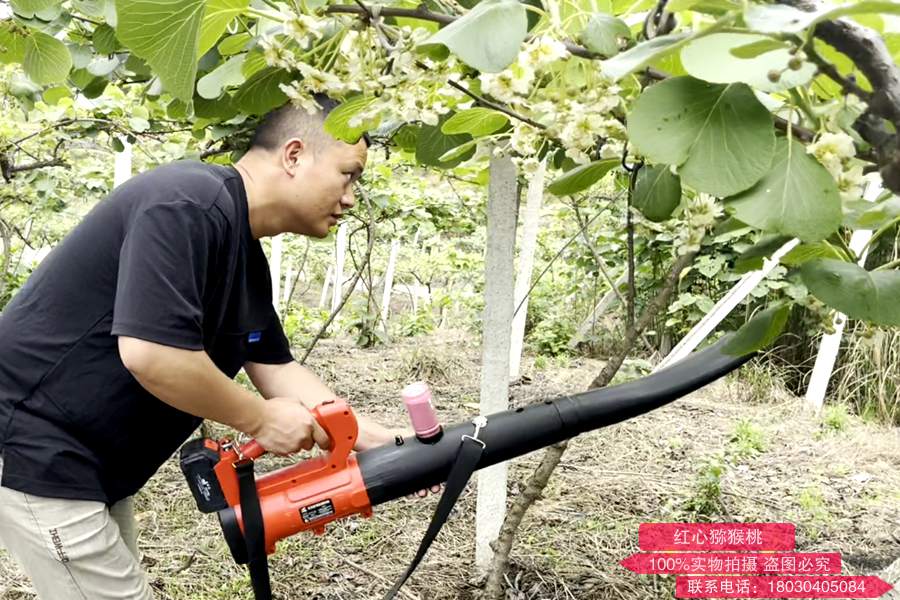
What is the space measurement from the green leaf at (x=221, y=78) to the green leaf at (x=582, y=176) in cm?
48

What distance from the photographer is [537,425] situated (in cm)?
131

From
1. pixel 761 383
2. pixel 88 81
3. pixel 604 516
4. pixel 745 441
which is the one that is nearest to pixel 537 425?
pixel 88 81

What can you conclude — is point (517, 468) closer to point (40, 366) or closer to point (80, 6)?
point (40, 366)

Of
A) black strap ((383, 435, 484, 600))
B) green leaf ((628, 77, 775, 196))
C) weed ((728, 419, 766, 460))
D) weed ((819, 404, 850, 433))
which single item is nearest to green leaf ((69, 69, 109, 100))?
black strap ((383, 435, 484, 600))

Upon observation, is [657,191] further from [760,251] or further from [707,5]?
[707,5]

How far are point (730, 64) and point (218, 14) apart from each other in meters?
0.53

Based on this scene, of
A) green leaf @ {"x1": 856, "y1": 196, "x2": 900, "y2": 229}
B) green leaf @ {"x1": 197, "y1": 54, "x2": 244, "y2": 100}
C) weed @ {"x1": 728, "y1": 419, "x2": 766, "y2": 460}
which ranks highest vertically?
green leaf @ {"x1": 197, "y1": 54, "x2": 244, "y2": 100}

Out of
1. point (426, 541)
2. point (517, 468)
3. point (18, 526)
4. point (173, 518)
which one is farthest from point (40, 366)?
point (517, 468)

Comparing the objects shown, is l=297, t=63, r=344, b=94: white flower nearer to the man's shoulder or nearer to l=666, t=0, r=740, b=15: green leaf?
l=666, t=0, r=740, b=15: green leaf

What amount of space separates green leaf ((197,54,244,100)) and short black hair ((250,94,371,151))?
12.9 inches

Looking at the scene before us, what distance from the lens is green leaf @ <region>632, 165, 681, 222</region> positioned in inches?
33.3

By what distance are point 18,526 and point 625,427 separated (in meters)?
3.14

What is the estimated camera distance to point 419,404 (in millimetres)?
1314

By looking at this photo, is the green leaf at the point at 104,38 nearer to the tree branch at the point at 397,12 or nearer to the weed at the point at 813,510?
the tree branch at the point at 397,12
